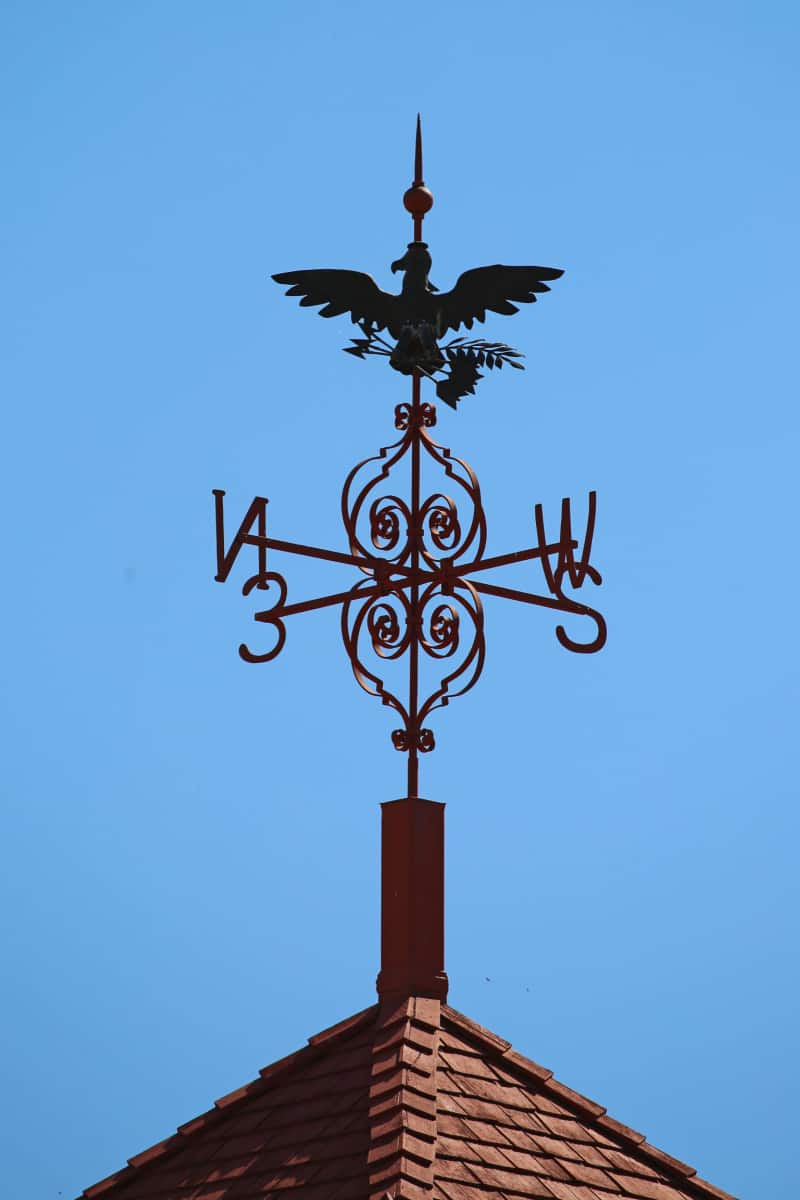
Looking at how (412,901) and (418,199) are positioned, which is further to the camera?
(418,199)

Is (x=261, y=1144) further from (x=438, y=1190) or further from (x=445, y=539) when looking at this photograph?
(x=445, y=539)

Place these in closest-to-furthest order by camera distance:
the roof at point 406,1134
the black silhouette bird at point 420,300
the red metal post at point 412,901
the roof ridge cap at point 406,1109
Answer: the roof ridge cap at point 406,1109
the roof at point 406,1134
the red metal post at point 412,901
the black silhouette bird at point 420,300

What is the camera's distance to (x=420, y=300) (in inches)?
352

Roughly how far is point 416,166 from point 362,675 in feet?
7.12

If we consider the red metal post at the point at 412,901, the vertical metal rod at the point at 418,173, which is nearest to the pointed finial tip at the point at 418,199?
the vertical metal rod at the point at 418,173

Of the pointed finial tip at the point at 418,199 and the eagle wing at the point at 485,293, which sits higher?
the pointed finial tip at the point at 418,199

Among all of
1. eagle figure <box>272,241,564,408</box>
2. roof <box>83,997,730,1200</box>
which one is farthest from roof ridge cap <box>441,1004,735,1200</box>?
eagle figure <box>272,241,564,408</box>

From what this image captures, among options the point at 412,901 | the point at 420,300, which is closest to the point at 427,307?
the point at 420,300

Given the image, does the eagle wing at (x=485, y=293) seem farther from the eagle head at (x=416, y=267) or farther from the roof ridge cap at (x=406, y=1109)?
the roof ridge cap at (x=406, y=1109)

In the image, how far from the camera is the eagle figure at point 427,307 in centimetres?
887

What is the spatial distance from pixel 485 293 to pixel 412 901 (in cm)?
247

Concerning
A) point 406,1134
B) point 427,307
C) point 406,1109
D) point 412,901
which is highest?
point 427,307

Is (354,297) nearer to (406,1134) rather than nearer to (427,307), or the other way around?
(427,307)

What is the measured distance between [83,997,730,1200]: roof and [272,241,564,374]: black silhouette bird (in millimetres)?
2561
